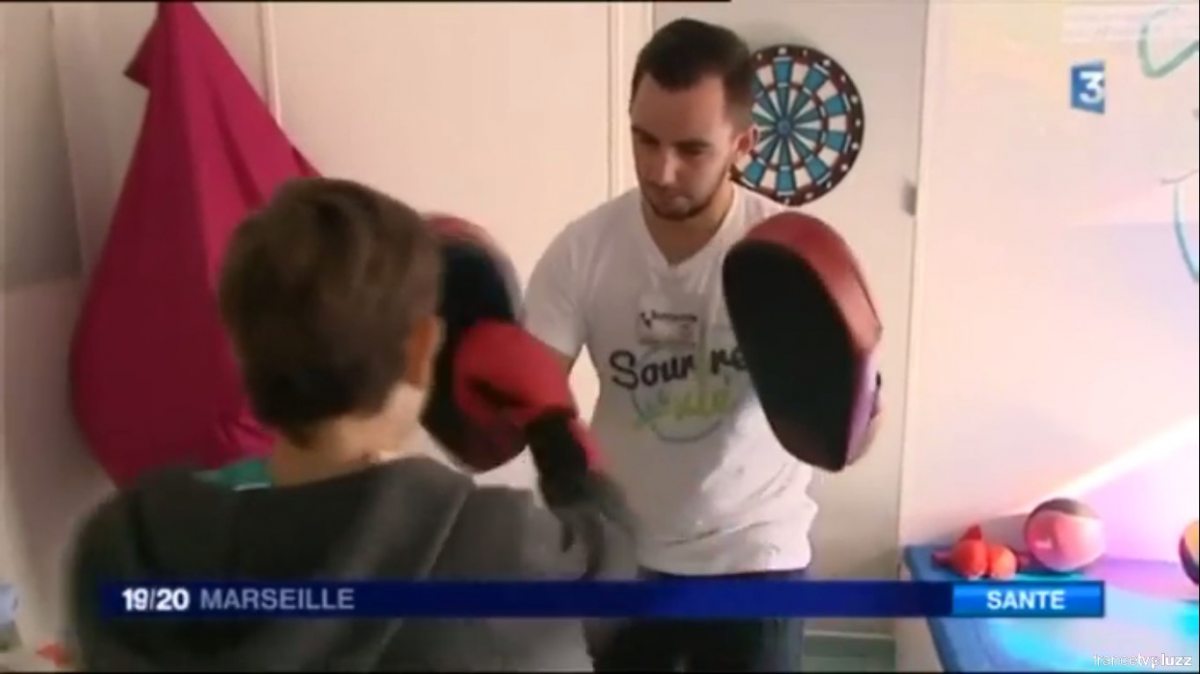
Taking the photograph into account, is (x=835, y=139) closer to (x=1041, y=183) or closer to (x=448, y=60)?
(x=1041, y=183)

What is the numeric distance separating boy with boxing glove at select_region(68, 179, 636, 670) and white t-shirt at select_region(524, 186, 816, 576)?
36 mm

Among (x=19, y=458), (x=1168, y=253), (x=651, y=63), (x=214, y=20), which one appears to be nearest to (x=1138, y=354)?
(x=1168, y=253)

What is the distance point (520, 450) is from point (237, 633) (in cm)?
15

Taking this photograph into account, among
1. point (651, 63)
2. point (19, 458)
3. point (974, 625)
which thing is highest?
point (651, 63)

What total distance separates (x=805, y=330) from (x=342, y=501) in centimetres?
23

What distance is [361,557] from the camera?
1.92ft

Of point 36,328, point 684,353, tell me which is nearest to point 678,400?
point 684,353

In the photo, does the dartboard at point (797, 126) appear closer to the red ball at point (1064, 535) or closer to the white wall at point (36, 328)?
the red ball at point (1064, 535)

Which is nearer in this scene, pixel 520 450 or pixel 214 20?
pixel 520 450

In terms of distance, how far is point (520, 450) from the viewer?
2.07 feet

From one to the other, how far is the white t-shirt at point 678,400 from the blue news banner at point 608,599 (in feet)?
0.07

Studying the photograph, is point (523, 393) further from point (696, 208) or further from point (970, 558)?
point (970, 558)

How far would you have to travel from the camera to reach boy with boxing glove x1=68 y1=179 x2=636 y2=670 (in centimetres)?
58

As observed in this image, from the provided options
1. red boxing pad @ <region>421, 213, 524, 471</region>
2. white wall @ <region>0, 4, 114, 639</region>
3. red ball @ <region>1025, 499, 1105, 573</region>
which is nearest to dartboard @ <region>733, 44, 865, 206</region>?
red boxing pad @ <region>421, 213, 524, 471</region>
